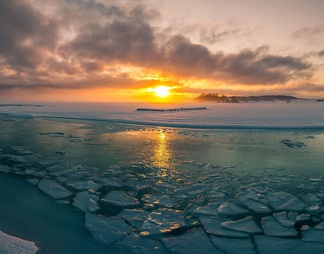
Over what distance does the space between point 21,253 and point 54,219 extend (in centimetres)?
98

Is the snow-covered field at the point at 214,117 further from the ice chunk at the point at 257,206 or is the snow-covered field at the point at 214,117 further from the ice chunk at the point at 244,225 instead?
the ice chunk at the point at 244,225

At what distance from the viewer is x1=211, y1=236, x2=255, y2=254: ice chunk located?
3.16 metres

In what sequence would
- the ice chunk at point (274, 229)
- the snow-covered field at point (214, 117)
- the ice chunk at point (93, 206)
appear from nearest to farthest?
the ice chunk at point (274, 229), the ice chunk at point (93, 206), the snow-covered field at point (214, 117)

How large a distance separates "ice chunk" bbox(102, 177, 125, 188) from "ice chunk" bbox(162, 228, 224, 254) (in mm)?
2258

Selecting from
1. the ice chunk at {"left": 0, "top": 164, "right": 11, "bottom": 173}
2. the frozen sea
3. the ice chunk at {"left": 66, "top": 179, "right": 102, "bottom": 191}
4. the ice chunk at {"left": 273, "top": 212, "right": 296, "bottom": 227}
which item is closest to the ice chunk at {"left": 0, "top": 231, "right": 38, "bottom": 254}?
the frozen sea

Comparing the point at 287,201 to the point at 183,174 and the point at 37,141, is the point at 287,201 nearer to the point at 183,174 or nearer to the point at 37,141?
the point at 183,174

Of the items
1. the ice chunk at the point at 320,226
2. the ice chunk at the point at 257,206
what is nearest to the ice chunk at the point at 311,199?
the ice chunk at the point at 320,226

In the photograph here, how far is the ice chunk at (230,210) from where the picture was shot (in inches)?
162

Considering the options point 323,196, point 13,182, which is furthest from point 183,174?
point 13,182

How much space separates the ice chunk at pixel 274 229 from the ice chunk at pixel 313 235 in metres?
0.14

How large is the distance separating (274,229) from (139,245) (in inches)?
77.5

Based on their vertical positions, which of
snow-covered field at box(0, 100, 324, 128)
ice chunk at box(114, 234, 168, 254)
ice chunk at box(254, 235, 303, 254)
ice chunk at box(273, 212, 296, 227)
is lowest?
ice chunk at box(114, 234, 168, 254)

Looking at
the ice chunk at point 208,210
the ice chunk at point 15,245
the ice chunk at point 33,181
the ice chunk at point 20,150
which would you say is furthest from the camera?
the ice chunk at point 20,150

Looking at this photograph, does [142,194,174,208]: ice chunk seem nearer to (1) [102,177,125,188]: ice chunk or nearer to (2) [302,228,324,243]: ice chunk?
(1) [102,177,125,188]: ice chunk
